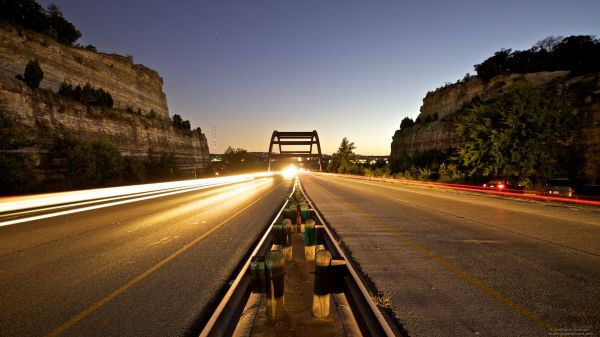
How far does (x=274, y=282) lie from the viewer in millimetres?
3375

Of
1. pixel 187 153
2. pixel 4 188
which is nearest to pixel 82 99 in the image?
pixel 4 188

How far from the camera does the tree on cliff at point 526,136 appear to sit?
803 inches

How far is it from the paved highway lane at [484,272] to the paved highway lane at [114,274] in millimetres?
2893

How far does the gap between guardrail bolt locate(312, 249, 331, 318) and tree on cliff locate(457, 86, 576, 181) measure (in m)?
23.0

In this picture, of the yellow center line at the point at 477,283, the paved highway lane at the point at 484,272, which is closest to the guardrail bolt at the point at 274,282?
the paved highway lane at the point at 484,272

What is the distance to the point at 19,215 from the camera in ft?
37.1

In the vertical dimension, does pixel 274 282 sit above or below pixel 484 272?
above

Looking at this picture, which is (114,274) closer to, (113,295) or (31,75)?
(113,295)

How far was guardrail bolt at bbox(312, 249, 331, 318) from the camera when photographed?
3.46 m

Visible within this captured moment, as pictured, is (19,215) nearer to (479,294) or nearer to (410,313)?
(410,313)

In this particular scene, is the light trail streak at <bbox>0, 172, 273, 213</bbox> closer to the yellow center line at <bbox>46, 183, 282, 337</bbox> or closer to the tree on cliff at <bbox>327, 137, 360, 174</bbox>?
the yellow center line at <bbox>46, 183, 282, 337</bbox>

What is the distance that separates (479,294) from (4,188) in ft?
118

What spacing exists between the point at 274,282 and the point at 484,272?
4.25 meters

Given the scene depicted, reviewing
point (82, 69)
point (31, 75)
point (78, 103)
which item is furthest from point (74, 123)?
point (82, 69)
